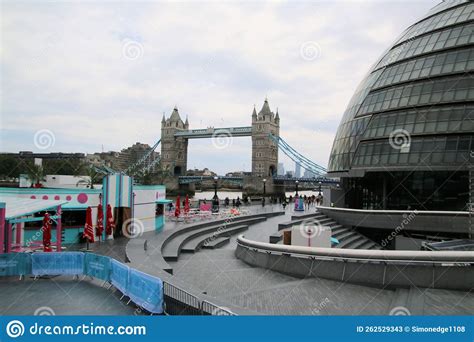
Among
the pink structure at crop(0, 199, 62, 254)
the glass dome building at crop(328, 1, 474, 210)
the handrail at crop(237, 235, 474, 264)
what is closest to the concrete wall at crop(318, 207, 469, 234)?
the glass dome building at crop(328, 1, 474, 210)

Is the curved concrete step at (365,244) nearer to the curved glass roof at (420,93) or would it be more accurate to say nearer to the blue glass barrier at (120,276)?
the curved glass roof at (420,93)

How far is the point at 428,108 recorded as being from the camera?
66.8 feet

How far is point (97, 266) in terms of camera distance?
1064 cm

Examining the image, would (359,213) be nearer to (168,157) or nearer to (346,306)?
(346,306)

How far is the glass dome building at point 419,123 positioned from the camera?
19328 mm

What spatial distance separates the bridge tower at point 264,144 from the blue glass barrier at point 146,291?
111450 millimetres

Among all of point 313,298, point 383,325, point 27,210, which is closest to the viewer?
point 383,325

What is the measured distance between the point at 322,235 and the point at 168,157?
131m

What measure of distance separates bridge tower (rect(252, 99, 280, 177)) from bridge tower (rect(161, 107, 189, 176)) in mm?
32084

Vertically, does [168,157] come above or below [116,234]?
above

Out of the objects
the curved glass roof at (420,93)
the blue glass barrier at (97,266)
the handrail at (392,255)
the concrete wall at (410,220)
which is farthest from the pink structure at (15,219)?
the curved glass roof at (420,93)

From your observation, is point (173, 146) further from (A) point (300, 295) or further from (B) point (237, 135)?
(A) point (300, 295)

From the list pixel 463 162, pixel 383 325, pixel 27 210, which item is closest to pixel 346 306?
pixel 383 325

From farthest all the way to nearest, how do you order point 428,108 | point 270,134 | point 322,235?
point 270,134 < point 428,108 < point 322,235
